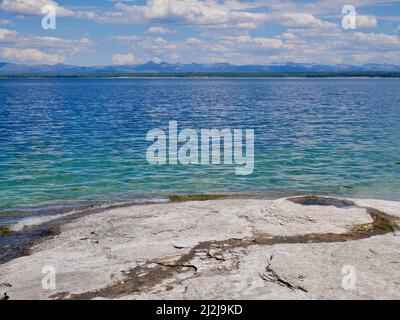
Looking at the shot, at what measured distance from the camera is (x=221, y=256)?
39.0 ft

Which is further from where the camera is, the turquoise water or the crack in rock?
the turquoise water

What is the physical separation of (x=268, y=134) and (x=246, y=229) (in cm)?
3070

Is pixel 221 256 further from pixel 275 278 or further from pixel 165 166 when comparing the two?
pixel 165 166

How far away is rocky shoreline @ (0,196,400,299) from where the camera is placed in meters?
10.0

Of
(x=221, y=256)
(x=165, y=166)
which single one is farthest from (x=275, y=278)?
(x=165, y=166)

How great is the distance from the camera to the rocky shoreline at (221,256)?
10.0 m

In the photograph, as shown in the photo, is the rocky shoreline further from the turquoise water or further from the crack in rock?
the turquoise water

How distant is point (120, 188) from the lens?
76.0 feet

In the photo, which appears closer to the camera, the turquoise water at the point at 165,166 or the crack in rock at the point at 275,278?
the crack in rock at the point at 275,278

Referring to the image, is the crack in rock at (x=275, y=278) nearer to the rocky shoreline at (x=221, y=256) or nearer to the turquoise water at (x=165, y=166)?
the rocky shoreline at (x=221, y=256)

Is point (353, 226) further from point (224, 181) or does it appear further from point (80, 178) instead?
point (80, 178)

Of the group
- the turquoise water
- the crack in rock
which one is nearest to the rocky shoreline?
the crack in rock

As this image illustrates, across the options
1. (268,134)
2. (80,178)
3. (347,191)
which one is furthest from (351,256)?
(268,134)

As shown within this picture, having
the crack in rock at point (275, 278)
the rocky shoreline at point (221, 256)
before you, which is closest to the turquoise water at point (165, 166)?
the rocky shoreline at point (221, 256)
